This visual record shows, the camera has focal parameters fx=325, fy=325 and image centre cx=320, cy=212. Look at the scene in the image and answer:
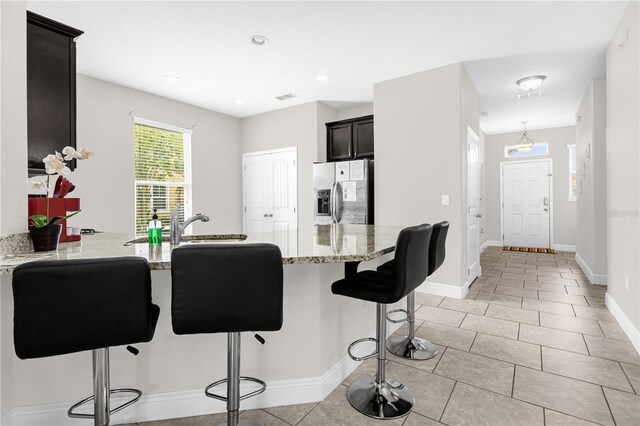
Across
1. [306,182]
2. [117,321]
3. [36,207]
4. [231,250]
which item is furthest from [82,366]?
[306,182]

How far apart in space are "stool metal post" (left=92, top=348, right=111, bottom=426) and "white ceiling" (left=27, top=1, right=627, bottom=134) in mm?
2651

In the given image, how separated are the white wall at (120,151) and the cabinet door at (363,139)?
2478 mm

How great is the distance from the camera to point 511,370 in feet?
7.26

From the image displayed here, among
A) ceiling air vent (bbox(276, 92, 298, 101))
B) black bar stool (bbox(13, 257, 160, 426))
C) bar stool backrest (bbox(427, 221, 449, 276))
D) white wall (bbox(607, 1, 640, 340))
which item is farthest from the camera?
ceiling air vent (bbox(276, 92, 298, 101))

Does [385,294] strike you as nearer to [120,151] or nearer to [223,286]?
[223,286]

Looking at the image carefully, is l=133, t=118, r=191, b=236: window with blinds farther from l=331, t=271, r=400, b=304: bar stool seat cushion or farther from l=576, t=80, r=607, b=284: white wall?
l=576, t=80, r=607, b=284: white wall

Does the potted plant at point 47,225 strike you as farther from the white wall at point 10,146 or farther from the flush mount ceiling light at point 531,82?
the flush mount ceiling light at point 531,82

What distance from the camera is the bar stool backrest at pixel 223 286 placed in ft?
3.87

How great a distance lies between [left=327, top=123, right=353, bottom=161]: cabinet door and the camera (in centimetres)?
521

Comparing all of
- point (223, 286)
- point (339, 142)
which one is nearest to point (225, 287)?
point (223, 286)

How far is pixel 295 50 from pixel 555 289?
4.28 m

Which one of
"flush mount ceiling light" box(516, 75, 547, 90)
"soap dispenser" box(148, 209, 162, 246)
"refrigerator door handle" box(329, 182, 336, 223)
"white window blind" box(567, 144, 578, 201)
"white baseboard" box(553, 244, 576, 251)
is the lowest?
"white baseboard" box(553, 244, 576, 251)

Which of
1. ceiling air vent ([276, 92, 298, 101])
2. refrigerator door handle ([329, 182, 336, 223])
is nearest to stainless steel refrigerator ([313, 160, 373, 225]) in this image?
refrigerator door handle ([329, 182, 336, 223])

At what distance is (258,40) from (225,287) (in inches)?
112
